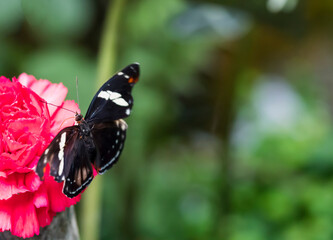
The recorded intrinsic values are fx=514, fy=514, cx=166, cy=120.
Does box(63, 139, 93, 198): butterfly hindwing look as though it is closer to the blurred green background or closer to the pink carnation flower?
the pink carnation flower

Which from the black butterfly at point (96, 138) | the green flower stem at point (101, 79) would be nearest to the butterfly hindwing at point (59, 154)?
the black butterfly at point (96, 138)

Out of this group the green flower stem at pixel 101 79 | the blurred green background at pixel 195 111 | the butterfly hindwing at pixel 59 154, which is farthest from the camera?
the blurred green background at pixel 195 111

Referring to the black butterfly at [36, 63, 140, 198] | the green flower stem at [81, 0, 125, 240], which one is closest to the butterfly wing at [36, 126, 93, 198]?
the black butterfly at [36, 63, 140, 198]

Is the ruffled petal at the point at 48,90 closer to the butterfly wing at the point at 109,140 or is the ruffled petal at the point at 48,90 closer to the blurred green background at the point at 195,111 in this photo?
the butterfly wing at the point at 109,140

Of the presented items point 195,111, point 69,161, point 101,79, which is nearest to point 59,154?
point 69,161

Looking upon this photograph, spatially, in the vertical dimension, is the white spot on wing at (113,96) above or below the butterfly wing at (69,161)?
above

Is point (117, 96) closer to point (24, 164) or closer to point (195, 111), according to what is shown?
point (24, 164)
